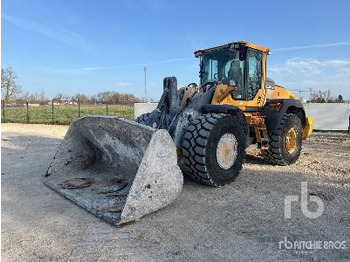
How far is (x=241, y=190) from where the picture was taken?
5.29 m

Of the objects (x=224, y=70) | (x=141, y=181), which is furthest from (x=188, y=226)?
(x=224, y=70)

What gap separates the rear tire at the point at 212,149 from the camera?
495 centimetres

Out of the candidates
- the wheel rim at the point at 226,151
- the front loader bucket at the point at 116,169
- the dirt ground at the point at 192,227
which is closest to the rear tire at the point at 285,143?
the dirt ground at the point at 192,227

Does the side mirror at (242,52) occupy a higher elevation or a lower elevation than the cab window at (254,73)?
higher

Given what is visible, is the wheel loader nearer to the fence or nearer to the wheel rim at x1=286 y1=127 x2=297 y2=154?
the wheel rim at x1=286 y1=127 x2=297 y2=154

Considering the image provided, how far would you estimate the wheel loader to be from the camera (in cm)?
407

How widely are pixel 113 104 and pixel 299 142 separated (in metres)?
15.8

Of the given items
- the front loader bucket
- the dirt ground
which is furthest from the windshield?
the front loader bucket

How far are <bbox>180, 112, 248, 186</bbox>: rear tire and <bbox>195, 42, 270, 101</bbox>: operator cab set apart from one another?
3.98 ft

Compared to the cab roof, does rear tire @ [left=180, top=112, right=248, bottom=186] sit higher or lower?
lower

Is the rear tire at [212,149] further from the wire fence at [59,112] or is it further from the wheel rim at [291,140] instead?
the wire fence at [59,112]

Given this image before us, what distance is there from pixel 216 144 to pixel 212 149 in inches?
5.3

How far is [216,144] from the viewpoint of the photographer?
204 inches

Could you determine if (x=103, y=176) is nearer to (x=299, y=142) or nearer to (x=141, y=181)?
(x=141, y=181)
